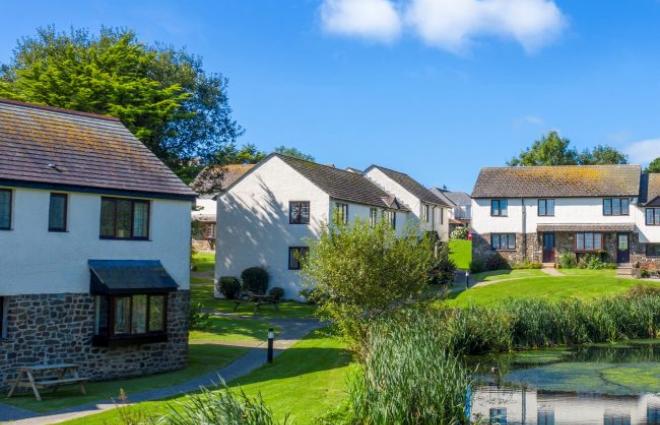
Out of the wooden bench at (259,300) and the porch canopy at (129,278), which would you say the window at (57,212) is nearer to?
the porch canopy at (129,278)

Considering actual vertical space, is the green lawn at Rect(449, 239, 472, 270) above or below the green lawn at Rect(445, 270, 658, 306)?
above

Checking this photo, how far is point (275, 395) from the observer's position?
58.9 ft

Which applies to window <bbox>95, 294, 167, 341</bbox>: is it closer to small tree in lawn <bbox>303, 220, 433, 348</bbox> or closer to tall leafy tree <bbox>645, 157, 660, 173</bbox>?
small tree in lawn <bbox>303, 220, 433, 348</bbox>

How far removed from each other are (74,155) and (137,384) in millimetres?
7461

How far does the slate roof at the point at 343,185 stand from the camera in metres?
46.0

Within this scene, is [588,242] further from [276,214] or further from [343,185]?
[276,214]

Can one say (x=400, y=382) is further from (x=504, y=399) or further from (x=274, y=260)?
(x=274, y=260)

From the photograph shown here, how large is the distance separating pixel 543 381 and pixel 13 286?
1548cm

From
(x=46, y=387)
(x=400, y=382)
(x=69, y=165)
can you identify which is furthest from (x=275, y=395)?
(x=69, y=165)

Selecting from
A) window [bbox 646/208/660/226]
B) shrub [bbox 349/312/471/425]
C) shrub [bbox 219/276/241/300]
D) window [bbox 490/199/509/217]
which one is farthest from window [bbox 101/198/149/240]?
window [bbox 646/208/660/226]

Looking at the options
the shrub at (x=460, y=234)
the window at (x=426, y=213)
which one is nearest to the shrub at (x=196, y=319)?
the window at (x=426, y=213)

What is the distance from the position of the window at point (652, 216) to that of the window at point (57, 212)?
44.8 m

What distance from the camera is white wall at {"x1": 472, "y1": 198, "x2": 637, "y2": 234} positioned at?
54750mm

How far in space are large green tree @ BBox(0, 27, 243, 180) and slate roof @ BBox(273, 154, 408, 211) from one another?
5866 mm
